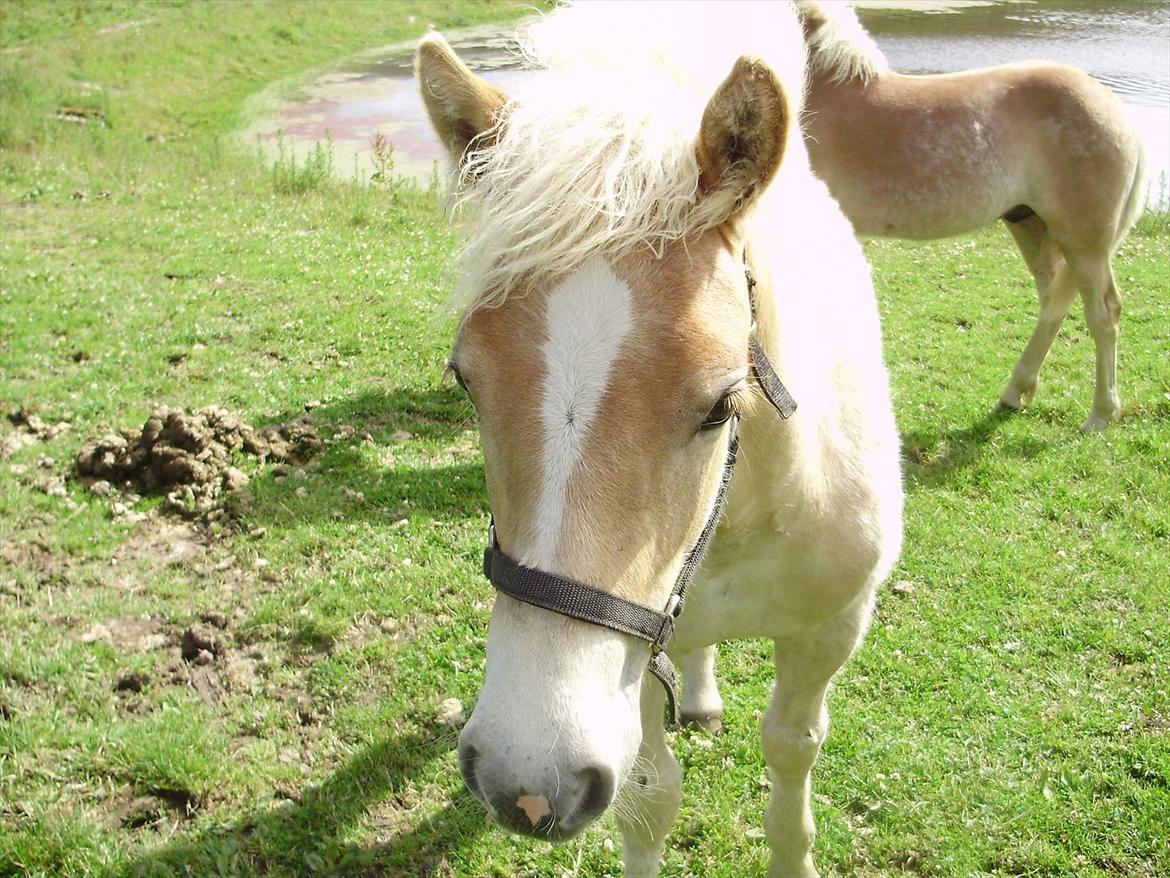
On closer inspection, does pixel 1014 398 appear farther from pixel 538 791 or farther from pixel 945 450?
pixel 538 791

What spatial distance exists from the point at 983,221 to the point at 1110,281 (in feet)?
3.25

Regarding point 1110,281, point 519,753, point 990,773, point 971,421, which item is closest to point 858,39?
point 1110,281

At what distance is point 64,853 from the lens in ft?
10.3

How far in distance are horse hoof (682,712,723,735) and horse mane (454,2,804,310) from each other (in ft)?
8.58

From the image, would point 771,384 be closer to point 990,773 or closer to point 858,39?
point 990,773

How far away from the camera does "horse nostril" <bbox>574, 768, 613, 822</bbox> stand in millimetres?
1562

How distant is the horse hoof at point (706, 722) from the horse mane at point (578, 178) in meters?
2.61

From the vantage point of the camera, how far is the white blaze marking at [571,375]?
1.63m

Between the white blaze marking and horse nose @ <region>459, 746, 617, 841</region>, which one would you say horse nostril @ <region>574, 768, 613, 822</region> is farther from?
the white blaze marking

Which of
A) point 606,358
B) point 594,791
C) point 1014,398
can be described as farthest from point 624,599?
point 1014,398

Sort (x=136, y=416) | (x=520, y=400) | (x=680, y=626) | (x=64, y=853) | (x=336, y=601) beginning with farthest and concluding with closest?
(x=136, y=416) < (x=336, y=601) < (x=64, y=853) < (x=680, y=626) < (x=520, y=400)

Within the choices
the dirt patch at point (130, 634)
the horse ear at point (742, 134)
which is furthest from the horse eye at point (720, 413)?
the dirt patch at point (130, 634)

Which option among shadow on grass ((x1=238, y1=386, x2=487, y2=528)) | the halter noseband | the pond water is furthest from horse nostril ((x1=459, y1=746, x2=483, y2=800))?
the pond water

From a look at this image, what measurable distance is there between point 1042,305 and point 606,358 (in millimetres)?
5894
